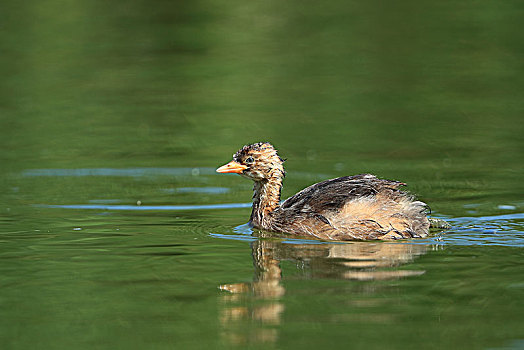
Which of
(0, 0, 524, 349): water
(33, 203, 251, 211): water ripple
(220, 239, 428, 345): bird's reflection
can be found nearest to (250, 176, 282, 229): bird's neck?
(0, 0, 524, 349): water

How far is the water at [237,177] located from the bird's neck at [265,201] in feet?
0.76

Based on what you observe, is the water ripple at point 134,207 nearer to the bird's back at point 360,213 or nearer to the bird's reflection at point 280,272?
the bird's back at point 360,213

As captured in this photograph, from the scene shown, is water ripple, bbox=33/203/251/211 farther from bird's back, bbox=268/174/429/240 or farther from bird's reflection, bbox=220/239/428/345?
bird's reflection, bbox=220/239/428/345

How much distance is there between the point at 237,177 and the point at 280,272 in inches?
220

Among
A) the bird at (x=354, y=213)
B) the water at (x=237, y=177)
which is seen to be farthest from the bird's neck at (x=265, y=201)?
the water at (x=237, y=177)

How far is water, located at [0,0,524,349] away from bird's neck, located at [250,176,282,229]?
23 cm

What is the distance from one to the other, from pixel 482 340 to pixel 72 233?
15.8ft

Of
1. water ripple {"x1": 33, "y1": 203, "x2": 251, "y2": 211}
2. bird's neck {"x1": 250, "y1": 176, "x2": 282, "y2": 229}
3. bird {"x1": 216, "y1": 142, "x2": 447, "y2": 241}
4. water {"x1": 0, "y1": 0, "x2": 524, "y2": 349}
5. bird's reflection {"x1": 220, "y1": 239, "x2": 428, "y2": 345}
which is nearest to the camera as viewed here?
bird's reflection {"x1": 220, "y1": 239, "x2": 428, "y2": 345}

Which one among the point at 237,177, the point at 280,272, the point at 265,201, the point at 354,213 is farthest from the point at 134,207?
the point at 280,272

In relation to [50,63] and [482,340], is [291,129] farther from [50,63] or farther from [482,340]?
[482,340]

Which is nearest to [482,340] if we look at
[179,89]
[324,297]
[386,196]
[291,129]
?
[324,297]

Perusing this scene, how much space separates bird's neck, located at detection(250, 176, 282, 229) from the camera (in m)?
10.2

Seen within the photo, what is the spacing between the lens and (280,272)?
8.04 m

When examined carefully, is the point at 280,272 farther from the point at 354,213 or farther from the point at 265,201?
the point at 265,201
